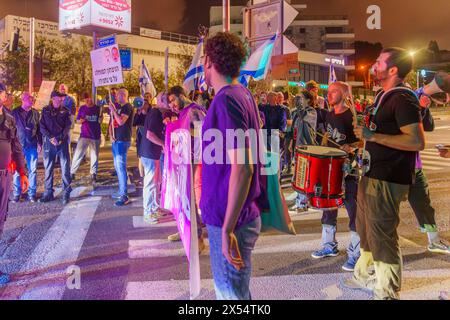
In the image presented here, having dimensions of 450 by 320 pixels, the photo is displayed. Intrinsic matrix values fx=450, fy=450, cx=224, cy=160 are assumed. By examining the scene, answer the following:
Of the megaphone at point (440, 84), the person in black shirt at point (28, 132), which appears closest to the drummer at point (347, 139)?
the megaphone at point (440, 84)

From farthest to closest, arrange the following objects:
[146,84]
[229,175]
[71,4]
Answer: [71,4] → [146,84] → [229,175]

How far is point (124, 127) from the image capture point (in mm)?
8469

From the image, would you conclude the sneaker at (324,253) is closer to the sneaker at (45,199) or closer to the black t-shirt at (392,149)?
the black t-shirt at (392,149)

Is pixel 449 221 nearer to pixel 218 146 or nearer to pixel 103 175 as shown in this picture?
pixel 218 146

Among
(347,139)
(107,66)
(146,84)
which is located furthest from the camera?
(146,84)

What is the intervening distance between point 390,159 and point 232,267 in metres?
1.75

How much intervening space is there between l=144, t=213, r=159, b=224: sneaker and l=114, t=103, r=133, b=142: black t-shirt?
1.97m

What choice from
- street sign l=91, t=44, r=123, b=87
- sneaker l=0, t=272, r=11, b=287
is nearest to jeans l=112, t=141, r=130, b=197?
street sign l=91, t=44, r=123, b=87

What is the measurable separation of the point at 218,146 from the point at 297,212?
5.46 metres

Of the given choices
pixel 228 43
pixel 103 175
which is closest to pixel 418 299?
pixel 228 43

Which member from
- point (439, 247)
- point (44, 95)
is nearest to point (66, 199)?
point (44, 95)

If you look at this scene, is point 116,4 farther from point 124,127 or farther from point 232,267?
point 232,267

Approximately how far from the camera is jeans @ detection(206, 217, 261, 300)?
2586 mm

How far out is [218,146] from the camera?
2.56 metres
